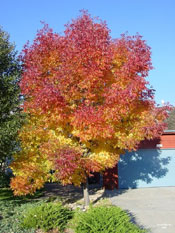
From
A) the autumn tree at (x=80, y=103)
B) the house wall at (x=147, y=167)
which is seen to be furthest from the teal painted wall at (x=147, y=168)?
the autumn tree at (x=80, y=103)

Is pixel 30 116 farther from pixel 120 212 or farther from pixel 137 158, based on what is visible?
pixel 137 158

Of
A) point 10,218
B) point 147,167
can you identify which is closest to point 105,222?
point 10,218

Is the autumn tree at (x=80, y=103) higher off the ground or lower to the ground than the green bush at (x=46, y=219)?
higher

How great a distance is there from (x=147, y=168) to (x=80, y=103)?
9.22 m

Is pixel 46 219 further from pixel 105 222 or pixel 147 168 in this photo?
pixel 147 168

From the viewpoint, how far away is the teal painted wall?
1670 cm

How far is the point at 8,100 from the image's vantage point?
40.4ft

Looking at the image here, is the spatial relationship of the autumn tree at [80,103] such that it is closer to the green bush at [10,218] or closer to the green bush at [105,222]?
the green bush at [10,218]

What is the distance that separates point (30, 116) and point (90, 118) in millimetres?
3113

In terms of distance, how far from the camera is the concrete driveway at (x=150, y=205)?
873 centimetres

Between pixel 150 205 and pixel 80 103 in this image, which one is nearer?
pixel 80 103

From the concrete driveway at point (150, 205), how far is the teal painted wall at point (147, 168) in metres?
0.61

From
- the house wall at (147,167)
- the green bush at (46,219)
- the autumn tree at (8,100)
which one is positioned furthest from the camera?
the house wall at (147,167)

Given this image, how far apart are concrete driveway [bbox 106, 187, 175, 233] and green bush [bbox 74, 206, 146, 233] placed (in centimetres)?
182
